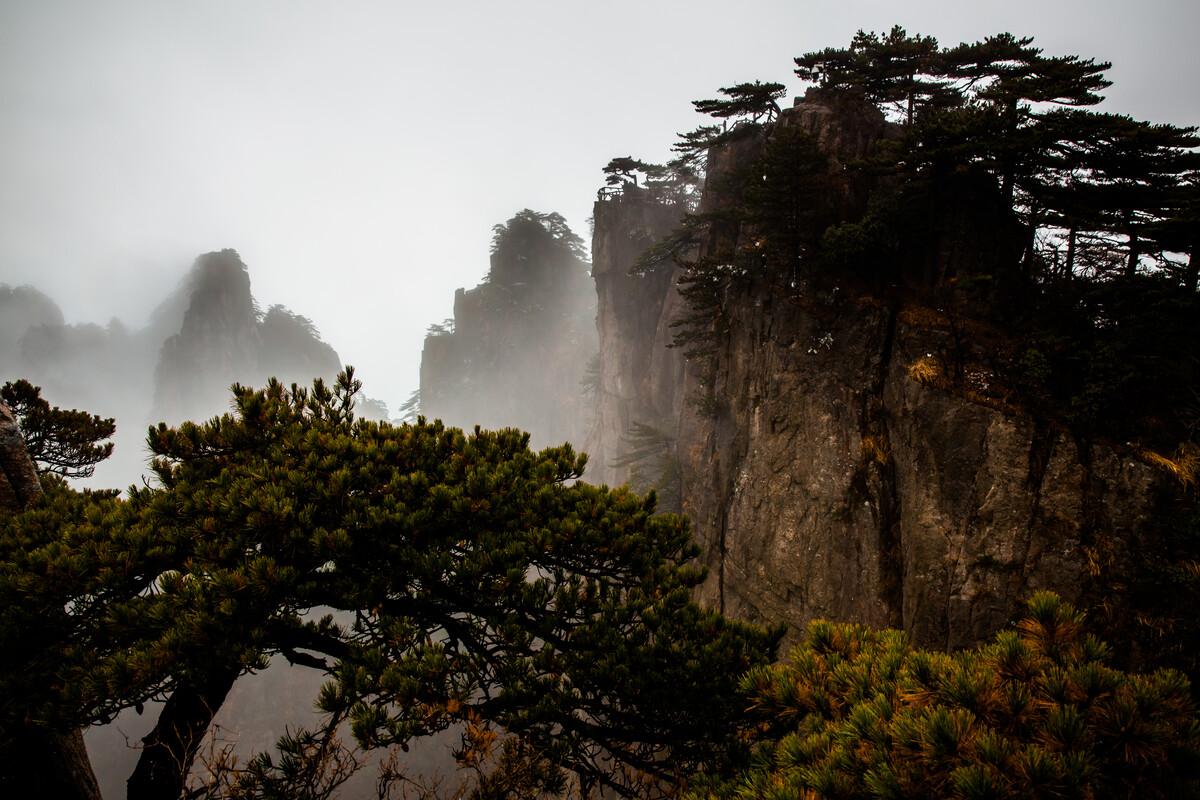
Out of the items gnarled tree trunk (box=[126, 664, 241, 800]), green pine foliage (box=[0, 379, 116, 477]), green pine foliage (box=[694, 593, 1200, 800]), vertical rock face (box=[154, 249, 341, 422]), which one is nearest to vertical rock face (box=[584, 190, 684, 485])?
green pine foliage (box=[0, 379, 116, 477])

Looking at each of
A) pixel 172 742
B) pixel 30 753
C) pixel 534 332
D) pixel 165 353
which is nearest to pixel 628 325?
pixel 534 332

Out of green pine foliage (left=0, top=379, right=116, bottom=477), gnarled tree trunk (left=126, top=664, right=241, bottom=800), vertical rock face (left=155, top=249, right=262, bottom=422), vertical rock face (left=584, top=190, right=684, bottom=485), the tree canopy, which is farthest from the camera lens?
vertical rock face (left=155, top=249, right=262, bottom=422)

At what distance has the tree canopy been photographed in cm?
351

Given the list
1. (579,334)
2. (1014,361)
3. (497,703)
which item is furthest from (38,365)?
(1014,361)

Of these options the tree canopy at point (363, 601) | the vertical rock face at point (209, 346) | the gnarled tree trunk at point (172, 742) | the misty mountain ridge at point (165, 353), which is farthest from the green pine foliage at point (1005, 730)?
the misty mountain ridge at point (165, 353)

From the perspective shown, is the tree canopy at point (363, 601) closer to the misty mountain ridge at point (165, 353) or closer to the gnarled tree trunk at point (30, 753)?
the gnarled tree trunk at point (30, 753)

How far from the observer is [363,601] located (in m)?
4.14

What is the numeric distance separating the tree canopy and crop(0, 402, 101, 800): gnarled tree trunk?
22.3 inches

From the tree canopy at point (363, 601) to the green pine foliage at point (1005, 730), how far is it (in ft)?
4.63

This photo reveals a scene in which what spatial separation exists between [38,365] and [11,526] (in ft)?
310

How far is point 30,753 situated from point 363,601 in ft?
9.92

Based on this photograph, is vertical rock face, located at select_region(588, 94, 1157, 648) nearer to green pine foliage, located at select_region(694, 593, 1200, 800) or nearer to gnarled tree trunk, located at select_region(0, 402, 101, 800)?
green pine foliage, located at select_region(694, 593, 1200, 800)

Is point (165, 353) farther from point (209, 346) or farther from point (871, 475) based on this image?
point (871, 475)

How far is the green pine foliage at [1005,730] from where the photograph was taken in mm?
2012
